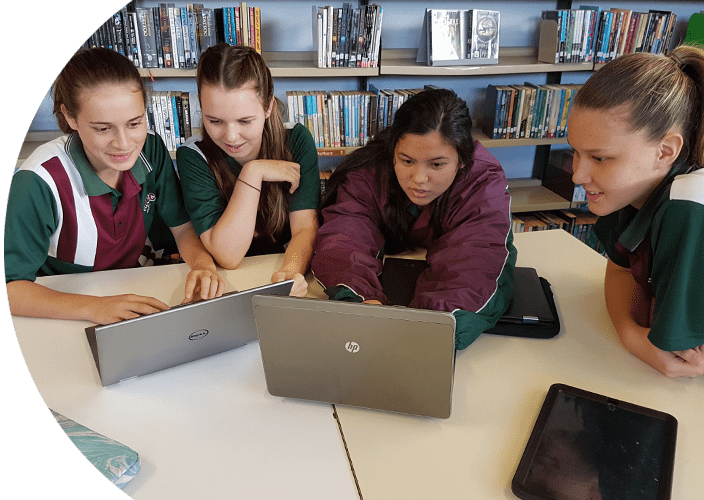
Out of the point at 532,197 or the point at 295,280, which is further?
the point at 532,197

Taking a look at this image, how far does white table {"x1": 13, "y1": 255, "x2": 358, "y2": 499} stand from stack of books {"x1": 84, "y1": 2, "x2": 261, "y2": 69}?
4.96 feet

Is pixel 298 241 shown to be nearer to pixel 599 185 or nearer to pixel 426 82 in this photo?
pixel 599 185

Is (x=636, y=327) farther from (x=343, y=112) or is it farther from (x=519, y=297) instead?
(x=343, y=112)

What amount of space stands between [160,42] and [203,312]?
5.64 feet

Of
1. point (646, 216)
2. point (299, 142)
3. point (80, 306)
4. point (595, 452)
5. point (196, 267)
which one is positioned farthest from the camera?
point (299, 142)

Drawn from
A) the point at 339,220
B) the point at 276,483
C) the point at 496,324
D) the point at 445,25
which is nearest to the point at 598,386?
the point at 496,324

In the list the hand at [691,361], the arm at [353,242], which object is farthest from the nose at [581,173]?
the arm at [353,242]

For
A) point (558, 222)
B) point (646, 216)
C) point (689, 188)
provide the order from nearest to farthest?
point (689, 188) → point (646, 216) → point (558, 222)

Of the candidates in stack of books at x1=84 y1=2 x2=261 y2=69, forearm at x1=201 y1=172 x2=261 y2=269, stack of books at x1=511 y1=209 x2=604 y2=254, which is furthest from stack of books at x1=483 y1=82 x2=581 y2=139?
forearm at x1=201 y1=172 x2=261 y2=269

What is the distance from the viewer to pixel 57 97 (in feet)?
4.08

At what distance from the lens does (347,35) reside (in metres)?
2.35

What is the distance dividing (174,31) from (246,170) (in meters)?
1.16

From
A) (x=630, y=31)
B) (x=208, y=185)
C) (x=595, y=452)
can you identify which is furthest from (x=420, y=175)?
(x=630, y=31)

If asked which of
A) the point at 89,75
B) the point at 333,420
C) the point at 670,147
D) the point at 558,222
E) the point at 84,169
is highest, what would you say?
the point at 89,75
